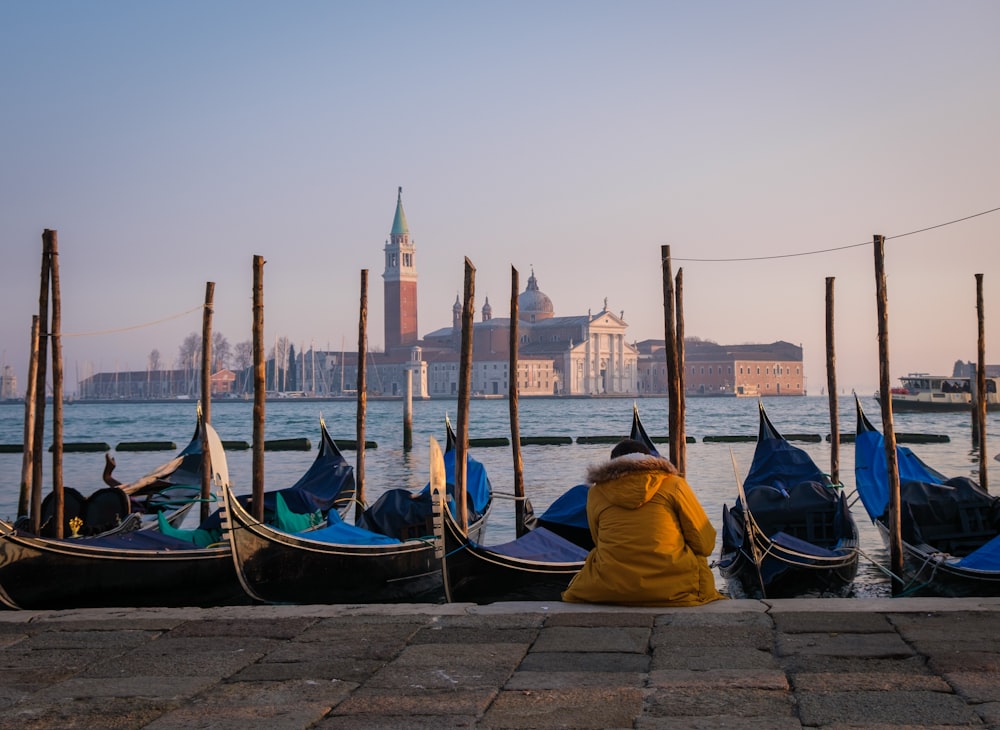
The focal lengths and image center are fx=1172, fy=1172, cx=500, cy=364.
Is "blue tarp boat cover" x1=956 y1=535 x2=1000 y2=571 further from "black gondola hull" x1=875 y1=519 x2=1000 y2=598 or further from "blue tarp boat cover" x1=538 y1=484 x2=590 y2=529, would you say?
"blue tarp boat cover" x1=538 y1=484 x2=590 y2=529

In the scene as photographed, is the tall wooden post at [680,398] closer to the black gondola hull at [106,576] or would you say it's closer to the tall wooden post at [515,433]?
the tall wooden post at [515,433]

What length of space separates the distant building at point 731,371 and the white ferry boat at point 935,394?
46.3 meters

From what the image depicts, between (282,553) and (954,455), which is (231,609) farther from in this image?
(954,455)


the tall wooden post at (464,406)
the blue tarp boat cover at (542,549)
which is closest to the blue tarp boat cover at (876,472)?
the tall wooden post at (464,406)

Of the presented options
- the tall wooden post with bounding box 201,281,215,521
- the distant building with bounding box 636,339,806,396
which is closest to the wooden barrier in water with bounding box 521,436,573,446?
the tall wooden post with bounding box 201,281,215,521

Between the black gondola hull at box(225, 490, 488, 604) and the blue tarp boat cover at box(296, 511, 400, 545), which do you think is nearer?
the black gondola hull at box(225, 490, 488, 604)

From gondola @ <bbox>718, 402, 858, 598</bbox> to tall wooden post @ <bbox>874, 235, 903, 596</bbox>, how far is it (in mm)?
260

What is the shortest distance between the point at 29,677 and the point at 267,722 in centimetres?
93

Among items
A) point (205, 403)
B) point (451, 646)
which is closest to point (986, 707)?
point (451, 646)

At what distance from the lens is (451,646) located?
355cm

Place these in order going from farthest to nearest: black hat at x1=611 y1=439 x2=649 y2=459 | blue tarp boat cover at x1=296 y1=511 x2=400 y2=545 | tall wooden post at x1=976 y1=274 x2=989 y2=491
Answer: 1. tall wooden post at x1=976 y1=274 x2=989 y2=491
2. blue tarp boat cover at x1=296 y1=511 x2=400 y2=545
3. black hat at x1=611 y1=439 x2=649 y2=459

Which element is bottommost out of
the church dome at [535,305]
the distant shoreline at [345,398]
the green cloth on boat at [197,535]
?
the green cloth on boat at [197,535]

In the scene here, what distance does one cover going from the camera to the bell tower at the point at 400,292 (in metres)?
84.5

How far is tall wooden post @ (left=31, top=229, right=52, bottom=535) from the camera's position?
733 centimetres
